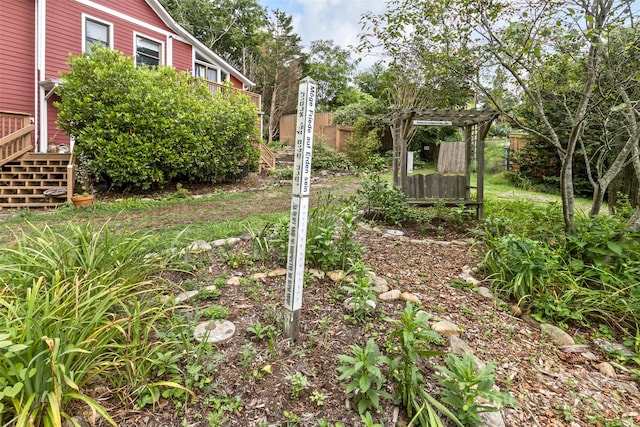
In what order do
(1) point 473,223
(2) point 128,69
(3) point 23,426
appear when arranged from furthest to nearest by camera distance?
(2) point 128,69 < (1) point 473,223 < (3) point 23,426

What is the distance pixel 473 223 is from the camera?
458 cm

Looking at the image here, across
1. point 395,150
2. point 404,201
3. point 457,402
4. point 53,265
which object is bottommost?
point 457,402

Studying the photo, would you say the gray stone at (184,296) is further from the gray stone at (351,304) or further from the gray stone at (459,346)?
the gray stone at (459,346)

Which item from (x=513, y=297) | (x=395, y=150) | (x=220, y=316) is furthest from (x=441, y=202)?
(x=220, y=316)

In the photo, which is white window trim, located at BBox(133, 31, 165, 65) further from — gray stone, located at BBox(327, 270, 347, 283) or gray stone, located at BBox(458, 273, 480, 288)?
gray stone, located at BBox(458, 273, 480, 288)

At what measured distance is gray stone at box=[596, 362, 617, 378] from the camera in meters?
1.89

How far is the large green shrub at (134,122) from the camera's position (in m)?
6.35

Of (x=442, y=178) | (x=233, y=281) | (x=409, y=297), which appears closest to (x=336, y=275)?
(x=409, y=297)

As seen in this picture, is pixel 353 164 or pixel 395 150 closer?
pixel 395 150

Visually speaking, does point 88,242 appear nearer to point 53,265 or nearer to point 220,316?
point 53,265

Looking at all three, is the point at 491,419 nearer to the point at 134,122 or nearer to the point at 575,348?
the point at 575,348

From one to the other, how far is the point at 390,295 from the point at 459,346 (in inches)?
23.6

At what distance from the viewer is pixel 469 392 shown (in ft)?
4.35

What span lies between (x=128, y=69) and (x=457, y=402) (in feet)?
25.2
